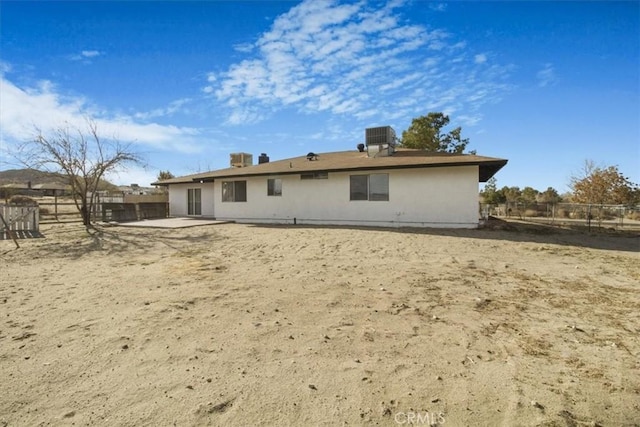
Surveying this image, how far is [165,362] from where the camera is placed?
3000 mm

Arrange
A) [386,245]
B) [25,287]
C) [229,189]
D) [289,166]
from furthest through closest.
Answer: [229,189] < [289,166] < [386,245] < [25,287]

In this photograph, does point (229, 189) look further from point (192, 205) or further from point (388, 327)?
point (388, 327)

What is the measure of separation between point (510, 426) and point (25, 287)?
6.82 meters

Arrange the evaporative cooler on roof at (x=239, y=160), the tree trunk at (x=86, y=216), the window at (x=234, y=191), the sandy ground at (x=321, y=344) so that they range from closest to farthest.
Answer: the sandy ground at (x=321, y=344) → the tree trunk at (x=86, y=216) → the window at (x=234, y=191) → the evaporative cooler on roof at (x=239, y=160)

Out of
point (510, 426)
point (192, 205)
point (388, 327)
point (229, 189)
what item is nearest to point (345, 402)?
point (510, 426)

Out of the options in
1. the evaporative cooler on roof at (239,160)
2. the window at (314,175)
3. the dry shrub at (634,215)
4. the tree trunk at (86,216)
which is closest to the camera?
the tree trunk at (86,216)

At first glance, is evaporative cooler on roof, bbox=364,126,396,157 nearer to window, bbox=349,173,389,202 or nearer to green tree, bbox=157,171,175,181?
window, bbox=349,173,389,202

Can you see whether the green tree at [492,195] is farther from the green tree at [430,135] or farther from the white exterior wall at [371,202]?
the white exterior wall at [371,202]

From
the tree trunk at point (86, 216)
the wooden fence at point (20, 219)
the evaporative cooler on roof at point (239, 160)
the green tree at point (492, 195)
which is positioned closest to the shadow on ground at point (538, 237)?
the evaporative cooler on roof at point (239, 160)

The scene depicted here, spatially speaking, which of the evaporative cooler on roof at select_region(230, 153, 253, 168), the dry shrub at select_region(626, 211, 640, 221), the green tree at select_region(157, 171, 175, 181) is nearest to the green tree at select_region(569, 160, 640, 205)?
the dry shrub at select_region(626, 211, 640, 221)

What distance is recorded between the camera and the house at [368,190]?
43.0ft

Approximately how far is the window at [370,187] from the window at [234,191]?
20.8 feet

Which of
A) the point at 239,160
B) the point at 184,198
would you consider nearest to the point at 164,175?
the point at 184,198
